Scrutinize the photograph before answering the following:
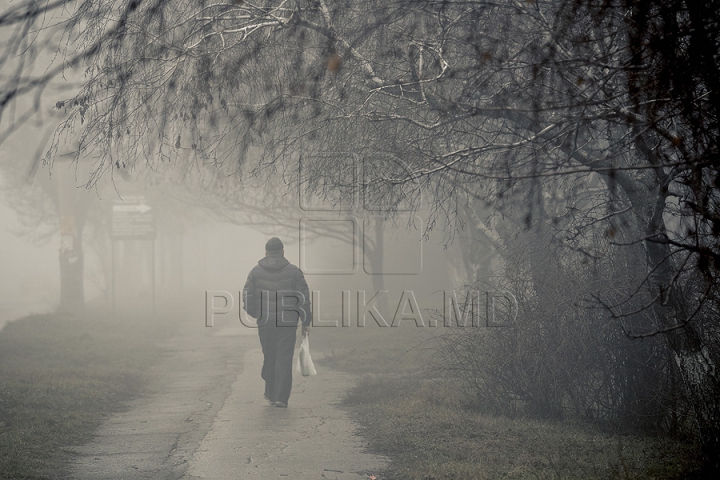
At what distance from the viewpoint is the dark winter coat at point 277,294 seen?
9.48 metres

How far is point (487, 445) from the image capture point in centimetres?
685

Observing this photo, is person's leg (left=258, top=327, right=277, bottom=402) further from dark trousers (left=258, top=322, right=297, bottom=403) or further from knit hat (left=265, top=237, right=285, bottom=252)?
knit hat (left=265, top=237, right=285, bottom=252)

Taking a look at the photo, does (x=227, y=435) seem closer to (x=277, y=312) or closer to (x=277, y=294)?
(x=277, y=312)

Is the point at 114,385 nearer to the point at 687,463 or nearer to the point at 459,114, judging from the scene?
the point at 459,114

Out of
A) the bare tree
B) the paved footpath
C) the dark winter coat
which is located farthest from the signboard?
the bare tree

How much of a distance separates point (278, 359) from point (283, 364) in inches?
3.9

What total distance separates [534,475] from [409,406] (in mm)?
3305

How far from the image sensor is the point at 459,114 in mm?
6270

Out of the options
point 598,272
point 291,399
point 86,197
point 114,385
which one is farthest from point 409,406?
point 86,197

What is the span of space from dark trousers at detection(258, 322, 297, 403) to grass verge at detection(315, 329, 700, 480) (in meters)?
0.94

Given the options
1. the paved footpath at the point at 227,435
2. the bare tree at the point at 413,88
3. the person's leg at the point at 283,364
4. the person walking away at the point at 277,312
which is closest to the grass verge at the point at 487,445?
the paved footpath at the point at 227,435

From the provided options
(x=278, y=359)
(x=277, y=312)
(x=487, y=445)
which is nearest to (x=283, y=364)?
(x=278, y=359)

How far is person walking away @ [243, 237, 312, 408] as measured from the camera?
941 centimetres

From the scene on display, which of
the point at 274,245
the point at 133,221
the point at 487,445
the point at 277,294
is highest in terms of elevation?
the point at 133,221
